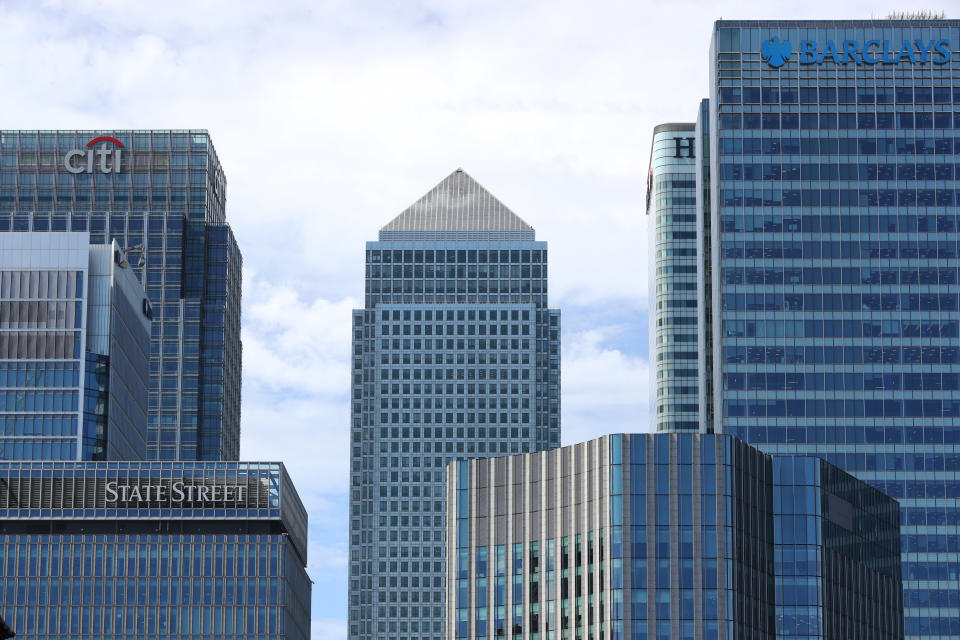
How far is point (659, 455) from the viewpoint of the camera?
181m

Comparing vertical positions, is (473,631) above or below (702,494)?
below

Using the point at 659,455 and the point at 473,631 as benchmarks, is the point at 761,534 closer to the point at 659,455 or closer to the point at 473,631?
the point at 659,455

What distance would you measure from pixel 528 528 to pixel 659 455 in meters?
14.0

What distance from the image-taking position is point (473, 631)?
600 feet

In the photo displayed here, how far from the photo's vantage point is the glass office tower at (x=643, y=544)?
177500 millimetres

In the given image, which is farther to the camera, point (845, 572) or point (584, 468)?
point (845, 572)

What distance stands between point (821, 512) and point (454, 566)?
3539cm

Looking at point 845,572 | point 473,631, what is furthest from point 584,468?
point 845,572

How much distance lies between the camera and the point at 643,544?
178m

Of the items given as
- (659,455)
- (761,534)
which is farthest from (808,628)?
(659,455)

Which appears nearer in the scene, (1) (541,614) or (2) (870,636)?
(1) (541,614)

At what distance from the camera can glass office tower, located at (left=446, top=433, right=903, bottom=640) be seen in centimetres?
17750

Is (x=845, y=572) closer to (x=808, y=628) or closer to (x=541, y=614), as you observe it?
(x=808, y=628)

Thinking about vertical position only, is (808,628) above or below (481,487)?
below
